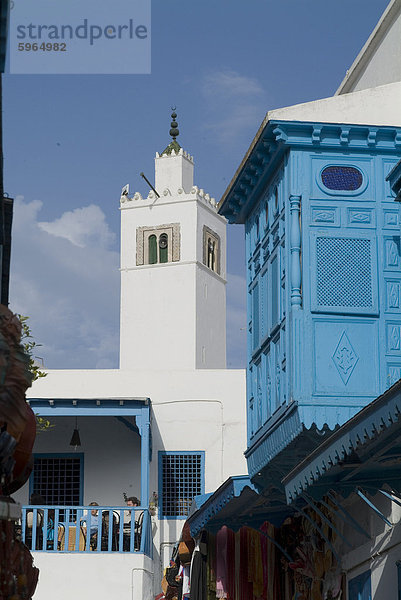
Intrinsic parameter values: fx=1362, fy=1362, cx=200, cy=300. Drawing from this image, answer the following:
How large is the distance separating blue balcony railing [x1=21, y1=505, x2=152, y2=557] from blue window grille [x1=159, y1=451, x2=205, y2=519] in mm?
3110

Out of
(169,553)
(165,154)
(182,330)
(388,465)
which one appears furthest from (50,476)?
(165,154)

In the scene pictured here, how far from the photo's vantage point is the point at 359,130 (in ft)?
52.1

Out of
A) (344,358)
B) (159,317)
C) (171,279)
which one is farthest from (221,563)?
(171,279)

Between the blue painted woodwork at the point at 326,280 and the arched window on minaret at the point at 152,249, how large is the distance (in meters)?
35.2

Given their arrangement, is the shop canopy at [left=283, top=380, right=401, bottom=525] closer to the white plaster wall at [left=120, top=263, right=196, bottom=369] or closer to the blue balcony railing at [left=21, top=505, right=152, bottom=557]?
the blue balcony railing at [left=21, top=505, right=152, bottom=557]

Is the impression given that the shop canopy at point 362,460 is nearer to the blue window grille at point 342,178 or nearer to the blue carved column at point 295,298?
the blue carved column at point 295,298

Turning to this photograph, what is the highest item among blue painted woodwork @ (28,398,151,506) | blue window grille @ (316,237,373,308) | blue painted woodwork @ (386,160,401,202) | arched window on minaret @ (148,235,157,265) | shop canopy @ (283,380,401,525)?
arched window on minaret @ (148,235,157,265)

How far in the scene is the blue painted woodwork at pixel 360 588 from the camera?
13797mm

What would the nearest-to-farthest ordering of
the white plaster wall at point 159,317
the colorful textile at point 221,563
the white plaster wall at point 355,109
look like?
the white plaster wall at point 355,109 → the colorful textile at point 221,563 → the white plaster wall at point 159,317

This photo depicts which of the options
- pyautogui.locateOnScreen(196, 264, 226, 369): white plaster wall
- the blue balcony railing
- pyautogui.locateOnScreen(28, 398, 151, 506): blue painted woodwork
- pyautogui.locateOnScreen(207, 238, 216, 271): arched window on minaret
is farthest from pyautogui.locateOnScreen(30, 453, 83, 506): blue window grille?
pyautogui.locateOnScreen(207, 238, 216, 271): arched window on minaret

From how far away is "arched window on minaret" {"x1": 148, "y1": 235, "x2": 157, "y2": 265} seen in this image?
51750 millimetres

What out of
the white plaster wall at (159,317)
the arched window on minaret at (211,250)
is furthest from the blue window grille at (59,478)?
the arched window on minaret at (211,250)

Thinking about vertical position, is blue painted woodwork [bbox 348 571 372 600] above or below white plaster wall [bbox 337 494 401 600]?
below

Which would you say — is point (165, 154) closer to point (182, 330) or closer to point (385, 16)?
point (182, 330)
